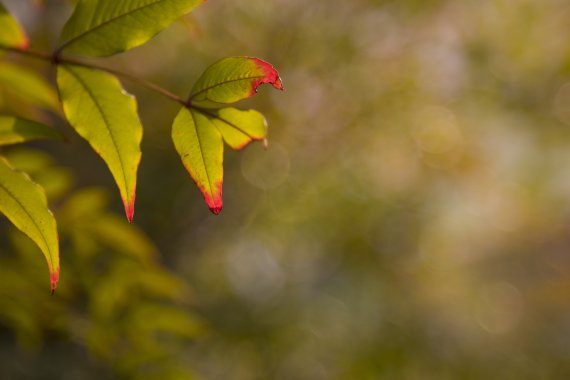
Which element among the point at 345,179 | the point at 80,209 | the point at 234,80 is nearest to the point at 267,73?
the point at 234,80

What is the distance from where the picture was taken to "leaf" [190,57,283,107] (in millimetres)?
344

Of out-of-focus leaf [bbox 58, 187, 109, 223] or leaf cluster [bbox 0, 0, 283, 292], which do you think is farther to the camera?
out-of-focus leaf [bbox 58, 187, 109, 223]

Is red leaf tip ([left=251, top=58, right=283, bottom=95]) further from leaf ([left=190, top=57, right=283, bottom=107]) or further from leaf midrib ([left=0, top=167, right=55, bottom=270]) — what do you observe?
leaf midrib ([left=0, top=167, right=55, bottom=270])

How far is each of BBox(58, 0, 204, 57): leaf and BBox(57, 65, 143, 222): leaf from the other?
0.02 meters

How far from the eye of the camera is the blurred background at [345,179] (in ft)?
6.31

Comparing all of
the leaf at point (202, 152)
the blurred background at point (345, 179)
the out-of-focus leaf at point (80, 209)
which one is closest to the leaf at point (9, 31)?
the leaf at point (202, 152)

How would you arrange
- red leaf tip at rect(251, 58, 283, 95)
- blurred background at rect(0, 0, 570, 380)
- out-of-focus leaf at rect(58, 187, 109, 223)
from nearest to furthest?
red leaf tip at rect(251, 58, 283, 95) < out-of-focus leaf at rect(58, 187, 109, 223) < blurred background at rect(0, 0, 570, 380)

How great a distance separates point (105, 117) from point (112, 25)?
0.19ft

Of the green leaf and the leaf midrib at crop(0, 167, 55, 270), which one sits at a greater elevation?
the leaf midrib at crop(0, 167, 55, 270)

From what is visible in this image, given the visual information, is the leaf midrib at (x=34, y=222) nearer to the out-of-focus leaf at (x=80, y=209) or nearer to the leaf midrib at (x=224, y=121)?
the leaf midrib at (x=224, y=121)

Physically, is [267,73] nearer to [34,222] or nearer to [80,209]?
[34,222]

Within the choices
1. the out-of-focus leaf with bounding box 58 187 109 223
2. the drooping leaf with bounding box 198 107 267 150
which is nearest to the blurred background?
the out-of-focus leaf with bounding box 58 187 109 223

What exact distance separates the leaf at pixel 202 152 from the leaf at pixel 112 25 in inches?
2.2

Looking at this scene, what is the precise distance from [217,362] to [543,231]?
8.40ft
